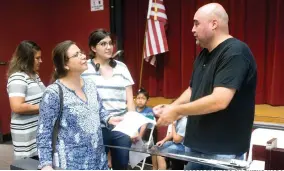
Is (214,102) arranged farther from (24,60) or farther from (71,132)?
(24,60)

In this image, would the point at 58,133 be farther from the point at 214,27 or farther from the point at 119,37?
the point at 119,37

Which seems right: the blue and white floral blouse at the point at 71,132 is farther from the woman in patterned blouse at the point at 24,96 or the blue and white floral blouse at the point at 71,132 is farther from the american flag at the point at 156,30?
the american flag at the point at 156,30

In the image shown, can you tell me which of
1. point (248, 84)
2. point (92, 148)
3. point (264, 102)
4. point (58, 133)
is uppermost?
point (248, 84)

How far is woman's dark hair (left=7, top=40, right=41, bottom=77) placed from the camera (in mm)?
2354

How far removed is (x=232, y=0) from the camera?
3.89 metres

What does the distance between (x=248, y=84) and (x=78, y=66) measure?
3.13ft

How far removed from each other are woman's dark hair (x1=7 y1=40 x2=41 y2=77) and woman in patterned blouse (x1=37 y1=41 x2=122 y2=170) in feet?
2.01

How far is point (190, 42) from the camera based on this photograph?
4289 millimetres

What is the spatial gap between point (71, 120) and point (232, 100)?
0.88m

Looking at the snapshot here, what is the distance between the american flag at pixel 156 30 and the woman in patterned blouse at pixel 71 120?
97.5 inches

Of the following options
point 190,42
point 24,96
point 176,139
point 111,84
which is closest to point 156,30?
point 190,42

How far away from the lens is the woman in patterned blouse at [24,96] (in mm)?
2262

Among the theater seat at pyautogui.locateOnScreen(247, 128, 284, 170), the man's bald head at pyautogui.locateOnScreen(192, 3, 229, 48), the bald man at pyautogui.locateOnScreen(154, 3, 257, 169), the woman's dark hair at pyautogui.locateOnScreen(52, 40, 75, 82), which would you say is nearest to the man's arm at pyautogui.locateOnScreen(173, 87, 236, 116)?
the bald man at pyautogui.locateOnScreen(154, 3, 257, 169)

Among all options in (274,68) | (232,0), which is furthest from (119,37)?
(274,68)
